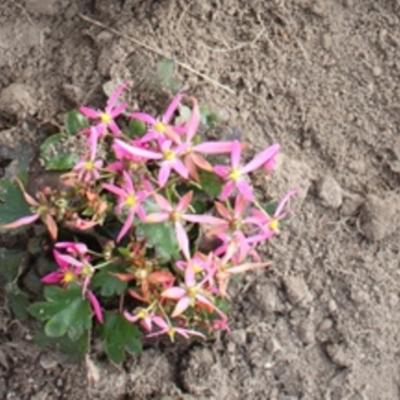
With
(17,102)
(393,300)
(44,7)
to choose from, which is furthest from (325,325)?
(44,7)

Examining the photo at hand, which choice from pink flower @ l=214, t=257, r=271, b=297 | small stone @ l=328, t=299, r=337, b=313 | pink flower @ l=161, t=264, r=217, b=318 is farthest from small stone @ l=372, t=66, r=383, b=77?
pink flower @ l=161, t=264, r=217, b=318

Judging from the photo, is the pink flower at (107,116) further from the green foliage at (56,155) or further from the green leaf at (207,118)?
the green leaf at (207,118)

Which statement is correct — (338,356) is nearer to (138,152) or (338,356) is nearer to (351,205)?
(351,205)

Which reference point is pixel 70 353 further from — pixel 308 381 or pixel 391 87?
pixel 391 87

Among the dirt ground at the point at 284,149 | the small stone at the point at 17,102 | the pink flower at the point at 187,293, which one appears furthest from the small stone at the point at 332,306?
the small stone at the point at 17,102

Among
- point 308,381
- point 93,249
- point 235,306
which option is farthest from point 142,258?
point 308,381

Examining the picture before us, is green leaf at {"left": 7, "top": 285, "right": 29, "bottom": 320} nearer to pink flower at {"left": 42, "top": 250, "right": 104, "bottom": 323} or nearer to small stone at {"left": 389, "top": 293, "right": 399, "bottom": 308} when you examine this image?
pink flower at {"left": 42, "top": 250, "right": 104, "bottom": 323}

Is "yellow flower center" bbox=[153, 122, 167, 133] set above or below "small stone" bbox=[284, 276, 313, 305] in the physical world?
above
